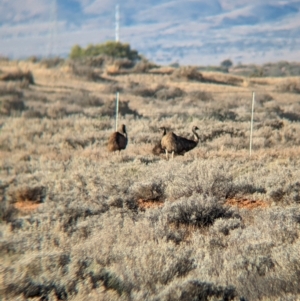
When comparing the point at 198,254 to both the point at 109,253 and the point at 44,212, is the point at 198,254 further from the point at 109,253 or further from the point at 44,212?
the point at 44,212

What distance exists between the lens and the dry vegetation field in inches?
291

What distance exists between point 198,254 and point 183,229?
77.9 inches

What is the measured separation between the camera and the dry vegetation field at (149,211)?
7387 mm

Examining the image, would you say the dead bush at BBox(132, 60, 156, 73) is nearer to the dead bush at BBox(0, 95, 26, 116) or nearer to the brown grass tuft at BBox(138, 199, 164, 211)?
the dead bush at BBox(0, 95, 26, 116)

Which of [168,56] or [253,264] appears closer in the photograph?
[253,264]

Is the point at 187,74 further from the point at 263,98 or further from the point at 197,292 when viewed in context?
the point at 197,292

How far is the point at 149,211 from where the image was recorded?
11.5 meters

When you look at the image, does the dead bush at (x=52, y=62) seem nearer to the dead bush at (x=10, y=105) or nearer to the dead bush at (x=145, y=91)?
the dead bush at (x=145, y=91)

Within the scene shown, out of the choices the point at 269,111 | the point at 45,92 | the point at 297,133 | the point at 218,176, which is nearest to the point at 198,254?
the point at 218,176

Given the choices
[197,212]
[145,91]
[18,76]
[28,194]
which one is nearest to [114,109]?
[145,91]

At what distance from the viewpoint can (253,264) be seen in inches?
311

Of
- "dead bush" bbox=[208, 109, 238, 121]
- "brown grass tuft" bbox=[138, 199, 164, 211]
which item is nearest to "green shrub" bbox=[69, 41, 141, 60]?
"dead bush" bbox=[208, 109, 238, 121]

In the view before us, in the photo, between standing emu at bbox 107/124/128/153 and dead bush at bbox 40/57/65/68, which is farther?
dead bush at bbox 40/57/65/68

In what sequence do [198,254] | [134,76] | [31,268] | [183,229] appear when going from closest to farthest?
[31,268] → [198,254] → [183,229] → [134,76]
